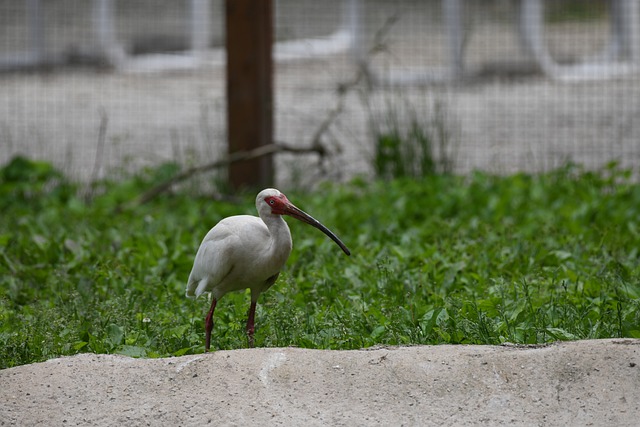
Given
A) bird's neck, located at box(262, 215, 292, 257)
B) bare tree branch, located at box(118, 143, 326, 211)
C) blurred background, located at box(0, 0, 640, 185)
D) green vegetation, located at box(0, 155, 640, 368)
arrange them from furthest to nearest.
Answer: blurred background, located at box(0, 0, 640, 185) < bare tree branch, located at box(118, 143, 326, 211) < green vegetation, located at box(0, 155, 640, 368) < bird's neck, located at box(262, 215, 292, 257)

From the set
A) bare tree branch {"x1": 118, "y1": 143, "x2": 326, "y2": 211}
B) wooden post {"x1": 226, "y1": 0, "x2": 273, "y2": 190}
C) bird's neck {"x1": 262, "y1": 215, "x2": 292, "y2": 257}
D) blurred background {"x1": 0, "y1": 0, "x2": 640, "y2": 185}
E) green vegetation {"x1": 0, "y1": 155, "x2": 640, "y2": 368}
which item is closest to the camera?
bird's neck {"x1": 262, "y1": 215, "x2": 292, "y2": 257}

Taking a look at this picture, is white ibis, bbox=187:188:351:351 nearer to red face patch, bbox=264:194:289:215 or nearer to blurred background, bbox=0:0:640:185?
red face patch, bbox=264:194:289:215

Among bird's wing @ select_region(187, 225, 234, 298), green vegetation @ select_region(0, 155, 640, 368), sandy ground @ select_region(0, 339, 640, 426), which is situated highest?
Answer: bird's wing @ select_region(187, 225, 234, 298)

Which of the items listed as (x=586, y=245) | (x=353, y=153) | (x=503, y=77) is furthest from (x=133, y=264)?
(x=503, y=77)

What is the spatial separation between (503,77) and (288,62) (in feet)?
9.42

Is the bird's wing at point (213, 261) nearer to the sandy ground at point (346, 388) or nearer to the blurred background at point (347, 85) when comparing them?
the sandy ground at point (346, 388)

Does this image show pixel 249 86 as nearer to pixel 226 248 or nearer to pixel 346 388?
pixel 226 248

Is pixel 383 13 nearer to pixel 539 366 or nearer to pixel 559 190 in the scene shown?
pixel 559 190

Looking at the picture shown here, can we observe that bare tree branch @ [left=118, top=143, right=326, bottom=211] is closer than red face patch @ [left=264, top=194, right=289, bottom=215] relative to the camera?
No

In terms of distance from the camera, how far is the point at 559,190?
6.37 meters

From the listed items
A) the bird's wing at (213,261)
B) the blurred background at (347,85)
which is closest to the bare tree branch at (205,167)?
A: the blurred background at (347,85)

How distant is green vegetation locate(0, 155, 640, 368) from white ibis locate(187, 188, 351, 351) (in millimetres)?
259

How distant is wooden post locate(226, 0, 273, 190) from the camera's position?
677cm

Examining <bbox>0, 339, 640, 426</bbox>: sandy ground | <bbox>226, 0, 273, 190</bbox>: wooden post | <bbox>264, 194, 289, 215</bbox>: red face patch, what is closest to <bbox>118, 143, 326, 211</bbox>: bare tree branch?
<bbox>226, 0, 273, 190</bbox>: wooden post
